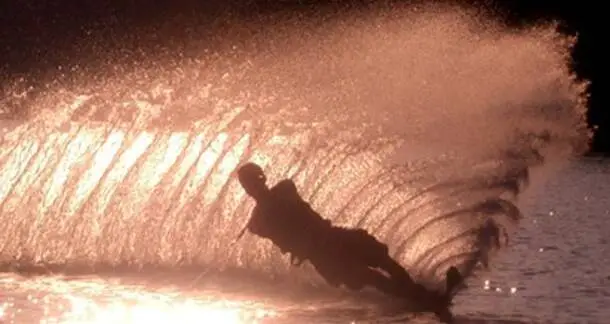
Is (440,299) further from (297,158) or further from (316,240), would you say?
(297,158)

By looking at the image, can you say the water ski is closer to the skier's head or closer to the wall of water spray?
the wall of water spray

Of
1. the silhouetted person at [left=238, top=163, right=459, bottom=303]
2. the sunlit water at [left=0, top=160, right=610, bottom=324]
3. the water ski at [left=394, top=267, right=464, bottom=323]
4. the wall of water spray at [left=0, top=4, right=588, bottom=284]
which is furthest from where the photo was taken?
the wall of water spray at [left=0, top=4, right=588, bottom=284]

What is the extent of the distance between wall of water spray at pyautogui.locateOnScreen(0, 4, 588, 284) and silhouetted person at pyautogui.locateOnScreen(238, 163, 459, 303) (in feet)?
5.11

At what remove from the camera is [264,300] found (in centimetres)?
2723

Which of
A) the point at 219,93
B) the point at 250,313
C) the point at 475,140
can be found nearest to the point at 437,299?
the point at 250,313

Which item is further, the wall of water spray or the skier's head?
the wall of water spray

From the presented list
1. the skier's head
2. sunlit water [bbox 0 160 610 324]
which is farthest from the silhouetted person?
sunlit water [bbox 0 160 610 324]

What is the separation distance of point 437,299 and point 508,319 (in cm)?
113

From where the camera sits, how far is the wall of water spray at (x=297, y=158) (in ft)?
98.7

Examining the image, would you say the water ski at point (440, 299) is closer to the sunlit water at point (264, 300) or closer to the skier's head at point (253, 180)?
the sunlit water at point (264, 300)

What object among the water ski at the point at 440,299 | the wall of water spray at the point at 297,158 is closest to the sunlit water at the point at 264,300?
the water ski at the point at 440,299

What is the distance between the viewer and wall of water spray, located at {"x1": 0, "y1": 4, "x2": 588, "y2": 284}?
3009 centimetres

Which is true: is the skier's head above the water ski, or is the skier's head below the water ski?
above

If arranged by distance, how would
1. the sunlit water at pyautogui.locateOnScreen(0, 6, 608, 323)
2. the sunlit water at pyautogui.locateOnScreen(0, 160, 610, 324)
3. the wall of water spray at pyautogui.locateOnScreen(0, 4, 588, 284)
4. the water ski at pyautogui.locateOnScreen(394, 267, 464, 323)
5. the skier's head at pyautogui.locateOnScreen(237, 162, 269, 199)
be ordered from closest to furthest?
the sunlit water at pyautogui.locateOnScreen(0, 160, 610, 324), the water ski at pyautogui.locateOnScreen(394, 267, 464, 323), the skier's head at pyautogui.locateOnScreen(237, 162, 269, 199), the sunlit water at pyautogui.locateOnScreen(0, 6, 608, 323), the wall of water spray at pyautogui.locateOnScreen(0, 4, 588, 284)
